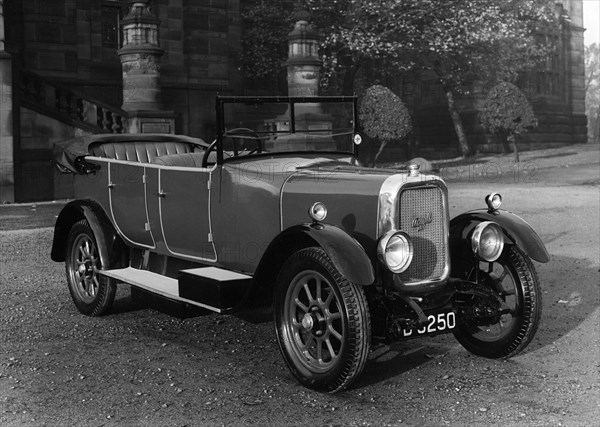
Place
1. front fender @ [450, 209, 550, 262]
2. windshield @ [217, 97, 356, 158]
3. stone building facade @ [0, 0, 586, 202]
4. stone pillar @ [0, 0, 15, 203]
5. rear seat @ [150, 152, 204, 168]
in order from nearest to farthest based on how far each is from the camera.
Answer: front fender @ [450, 209, 550, 262], windshield @ [217, 97, 356, 158], rear seat @ [150, 152, 204, 168], stone pillar @ [0, 0, 15, 203], stone building facade @ [0, 0, 586, 202]

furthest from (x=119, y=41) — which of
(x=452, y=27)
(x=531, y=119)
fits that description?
(x=531, y=119)

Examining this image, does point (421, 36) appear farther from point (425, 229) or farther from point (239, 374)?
point (239, 374)

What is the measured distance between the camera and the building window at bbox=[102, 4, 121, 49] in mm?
24312

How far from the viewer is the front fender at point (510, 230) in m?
5.98

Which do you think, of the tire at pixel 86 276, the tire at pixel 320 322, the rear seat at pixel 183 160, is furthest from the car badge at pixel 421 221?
the tire at pixel 86 276

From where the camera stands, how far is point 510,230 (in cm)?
605

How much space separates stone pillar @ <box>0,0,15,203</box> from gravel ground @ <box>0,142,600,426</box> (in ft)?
33.7

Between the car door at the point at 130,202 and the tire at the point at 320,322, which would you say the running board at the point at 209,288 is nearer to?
the tire at the point at 320,322

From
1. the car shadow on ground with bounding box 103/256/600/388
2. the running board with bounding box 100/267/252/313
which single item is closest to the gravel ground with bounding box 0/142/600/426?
the car shadow on ground with bounding box 103/256/600/388

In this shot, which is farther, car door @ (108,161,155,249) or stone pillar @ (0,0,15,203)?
stone pillar @ (0,0,15,203)

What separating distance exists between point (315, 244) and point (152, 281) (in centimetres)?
197

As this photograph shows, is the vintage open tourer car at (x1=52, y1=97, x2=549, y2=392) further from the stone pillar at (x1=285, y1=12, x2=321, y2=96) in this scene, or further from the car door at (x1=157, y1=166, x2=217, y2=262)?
the stone pillar at (x1=285, y1=12, x2=321, y2=96)

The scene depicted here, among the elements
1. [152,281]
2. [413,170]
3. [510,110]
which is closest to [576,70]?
[510,110]

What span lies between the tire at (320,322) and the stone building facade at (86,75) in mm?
14472
